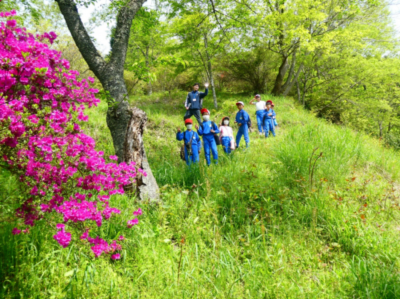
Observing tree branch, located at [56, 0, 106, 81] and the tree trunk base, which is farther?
tree branch, located at [56, 0, 106, 81]

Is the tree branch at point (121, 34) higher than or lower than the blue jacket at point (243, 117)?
higher

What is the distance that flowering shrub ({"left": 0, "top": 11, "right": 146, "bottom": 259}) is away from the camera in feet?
5.55

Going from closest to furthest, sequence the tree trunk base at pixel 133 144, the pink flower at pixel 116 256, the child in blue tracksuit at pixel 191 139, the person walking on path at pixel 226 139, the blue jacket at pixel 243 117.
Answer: the pink flower at pixel 116 256, the tree trunk base at pixel 133 144, the child in blue tracksuit at pixel 191 139, the person walking on path at pixel 226 139, the blue jacket at pixel 243 117

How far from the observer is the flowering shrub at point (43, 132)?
1691 millimetres

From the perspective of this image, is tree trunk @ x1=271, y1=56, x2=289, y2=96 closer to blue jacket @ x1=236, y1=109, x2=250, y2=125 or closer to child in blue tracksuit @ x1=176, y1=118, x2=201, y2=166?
blue jacket @ x1=236, y1=109, x2=250, y2=125

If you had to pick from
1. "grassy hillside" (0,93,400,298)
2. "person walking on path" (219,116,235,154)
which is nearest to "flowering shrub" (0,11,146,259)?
"grassy hillside" (0,93,400,298)

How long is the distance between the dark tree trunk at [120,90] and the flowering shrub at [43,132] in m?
1.51

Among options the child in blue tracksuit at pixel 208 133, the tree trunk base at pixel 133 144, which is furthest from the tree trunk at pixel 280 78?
the tree trunk base at pixel 133 144

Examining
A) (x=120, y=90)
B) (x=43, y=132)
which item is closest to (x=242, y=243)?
(x=43, y=132)

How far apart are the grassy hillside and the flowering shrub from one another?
13.6 inches

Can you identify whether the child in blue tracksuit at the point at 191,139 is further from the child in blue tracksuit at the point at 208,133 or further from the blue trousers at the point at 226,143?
the blue trousers at the point at 226,143

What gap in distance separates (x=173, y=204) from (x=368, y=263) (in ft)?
8.31

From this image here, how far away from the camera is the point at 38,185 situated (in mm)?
1866

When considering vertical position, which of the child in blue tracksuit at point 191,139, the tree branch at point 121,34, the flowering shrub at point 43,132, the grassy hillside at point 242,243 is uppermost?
the tree branch at point 121,34
